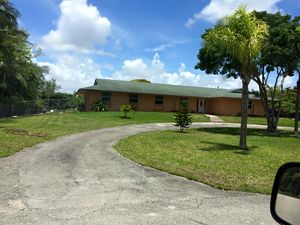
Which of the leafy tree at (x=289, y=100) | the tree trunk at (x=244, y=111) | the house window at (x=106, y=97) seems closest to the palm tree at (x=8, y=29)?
the house window at (x=106, y=97)

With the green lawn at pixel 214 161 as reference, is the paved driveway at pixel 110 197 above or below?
below

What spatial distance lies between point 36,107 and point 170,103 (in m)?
15.1

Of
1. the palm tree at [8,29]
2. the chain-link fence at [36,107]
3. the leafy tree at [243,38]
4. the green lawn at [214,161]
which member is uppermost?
the palm tree at [8,29]

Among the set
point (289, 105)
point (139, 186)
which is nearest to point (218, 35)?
point (139, 186)

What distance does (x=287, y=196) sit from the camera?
2.74 metres

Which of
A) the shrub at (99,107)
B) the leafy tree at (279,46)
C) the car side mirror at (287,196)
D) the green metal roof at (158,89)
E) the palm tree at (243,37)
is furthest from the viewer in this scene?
the green metal roof at (158,89)

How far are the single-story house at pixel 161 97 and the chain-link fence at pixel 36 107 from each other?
190 centimetres

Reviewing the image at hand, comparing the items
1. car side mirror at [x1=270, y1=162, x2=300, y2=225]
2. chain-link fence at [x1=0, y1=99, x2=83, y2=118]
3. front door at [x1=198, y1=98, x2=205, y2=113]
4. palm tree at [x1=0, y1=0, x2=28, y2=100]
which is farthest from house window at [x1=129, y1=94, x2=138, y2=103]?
car side mirror at [x1=270, y1=162, x2=300, y2=225]

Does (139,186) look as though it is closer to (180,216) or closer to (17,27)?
(180,216)

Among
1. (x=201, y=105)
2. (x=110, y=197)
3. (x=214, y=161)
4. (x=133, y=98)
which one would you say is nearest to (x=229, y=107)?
(x=201, y=105)

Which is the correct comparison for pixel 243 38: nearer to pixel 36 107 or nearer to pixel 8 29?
pixel 8 29

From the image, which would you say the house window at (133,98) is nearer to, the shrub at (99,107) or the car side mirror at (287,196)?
the shrub at (99,107)

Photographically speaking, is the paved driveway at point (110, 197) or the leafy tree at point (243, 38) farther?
the leafy tree at point (243, 38)

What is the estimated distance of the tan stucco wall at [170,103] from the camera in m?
42.0
